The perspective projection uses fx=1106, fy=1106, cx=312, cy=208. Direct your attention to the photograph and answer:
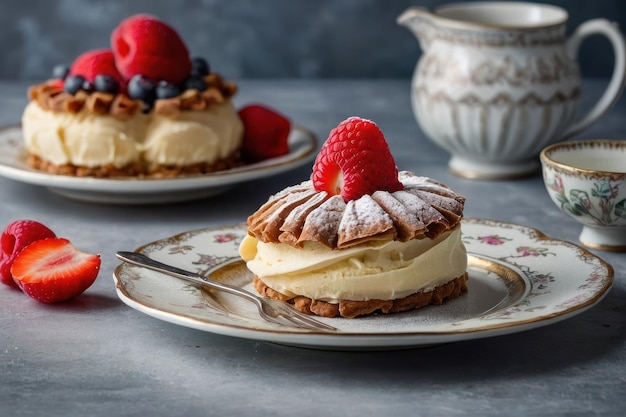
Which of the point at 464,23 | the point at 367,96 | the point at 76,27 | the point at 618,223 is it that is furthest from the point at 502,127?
the point at 76,27

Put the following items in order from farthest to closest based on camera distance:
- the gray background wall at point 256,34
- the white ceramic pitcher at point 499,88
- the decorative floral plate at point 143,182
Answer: the gray background wall at point 256,34 < the white ceramic pitcher at point 499,88 < the decorative floral plate at point 143,182

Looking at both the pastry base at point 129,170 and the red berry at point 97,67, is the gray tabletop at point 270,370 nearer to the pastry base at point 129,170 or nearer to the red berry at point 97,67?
the pastry base at point 129,170

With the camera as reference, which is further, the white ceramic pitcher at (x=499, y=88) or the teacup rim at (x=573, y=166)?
the white ceramic pitcher at (x=499, y=88)

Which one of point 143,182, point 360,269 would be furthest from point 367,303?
point 143,182

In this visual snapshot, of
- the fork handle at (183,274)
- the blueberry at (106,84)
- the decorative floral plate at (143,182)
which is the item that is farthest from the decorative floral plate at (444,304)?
the blueberry at (106,84)

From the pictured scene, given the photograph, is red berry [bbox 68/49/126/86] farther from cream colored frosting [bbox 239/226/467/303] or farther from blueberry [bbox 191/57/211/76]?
cream colored frosting [bbox 239/226/467/303]

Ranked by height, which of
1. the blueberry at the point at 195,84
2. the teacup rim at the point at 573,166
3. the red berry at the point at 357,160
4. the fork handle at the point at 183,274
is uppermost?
the red berry at the point at 357,160

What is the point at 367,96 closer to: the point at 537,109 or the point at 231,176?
the point at 537,109
